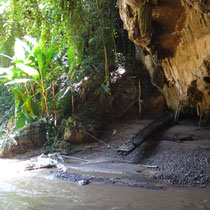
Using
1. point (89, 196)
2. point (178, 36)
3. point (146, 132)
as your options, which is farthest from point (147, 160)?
point (178, 36)

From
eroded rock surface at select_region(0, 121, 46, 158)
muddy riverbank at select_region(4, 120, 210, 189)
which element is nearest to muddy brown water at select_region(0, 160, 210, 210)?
muddy riverbank at select_region(4, 120, 210, 189)

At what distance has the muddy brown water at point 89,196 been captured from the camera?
2.59m

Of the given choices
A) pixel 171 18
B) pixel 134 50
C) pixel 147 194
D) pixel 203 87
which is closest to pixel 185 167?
pixel 147 194

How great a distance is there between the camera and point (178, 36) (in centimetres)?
488

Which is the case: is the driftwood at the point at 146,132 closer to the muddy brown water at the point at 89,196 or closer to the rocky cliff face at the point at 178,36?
the rocky cliff face at the point at 178,36

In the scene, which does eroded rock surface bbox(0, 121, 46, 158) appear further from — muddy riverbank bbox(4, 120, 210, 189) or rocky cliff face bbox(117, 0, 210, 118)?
rocky cliff face bbox(117, 0, 210, 118)

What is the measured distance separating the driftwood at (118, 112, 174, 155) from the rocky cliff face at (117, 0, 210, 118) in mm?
1070

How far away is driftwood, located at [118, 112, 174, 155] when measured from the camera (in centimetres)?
529

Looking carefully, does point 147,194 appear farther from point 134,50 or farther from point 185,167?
point 134,50

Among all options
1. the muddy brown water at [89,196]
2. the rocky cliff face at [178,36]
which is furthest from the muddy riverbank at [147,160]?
the rocky cliff face at [178,36]

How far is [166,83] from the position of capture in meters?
6.91

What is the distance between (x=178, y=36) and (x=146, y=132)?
256 centimetres

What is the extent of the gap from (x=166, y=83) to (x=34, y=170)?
4523 mm

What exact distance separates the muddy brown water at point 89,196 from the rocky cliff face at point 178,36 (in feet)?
8.90
